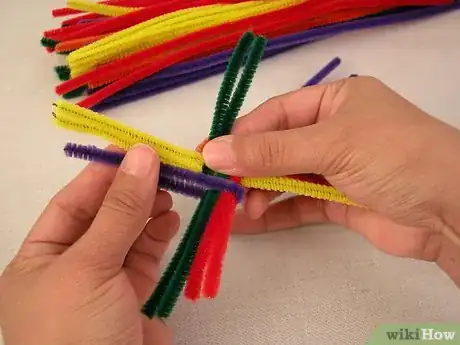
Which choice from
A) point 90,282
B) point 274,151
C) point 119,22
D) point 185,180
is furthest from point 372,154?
point 119,22

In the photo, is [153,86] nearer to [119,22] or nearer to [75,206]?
[119,22]

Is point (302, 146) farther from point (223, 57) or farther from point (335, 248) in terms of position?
point (223, 57)

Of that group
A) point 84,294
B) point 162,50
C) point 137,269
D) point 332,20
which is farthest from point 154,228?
point 332,20

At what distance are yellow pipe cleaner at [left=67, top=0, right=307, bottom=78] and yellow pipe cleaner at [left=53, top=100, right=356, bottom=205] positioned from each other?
0.25 meters

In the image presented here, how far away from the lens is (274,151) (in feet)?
2.24

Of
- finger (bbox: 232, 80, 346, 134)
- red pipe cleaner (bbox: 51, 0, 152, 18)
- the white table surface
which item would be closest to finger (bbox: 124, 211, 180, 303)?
the white table surface

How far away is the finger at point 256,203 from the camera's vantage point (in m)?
0.79

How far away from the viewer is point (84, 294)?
1.98 ft

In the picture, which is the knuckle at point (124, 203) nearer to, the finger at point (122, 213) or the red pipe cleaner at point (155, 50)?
the finger at point (122, 213)

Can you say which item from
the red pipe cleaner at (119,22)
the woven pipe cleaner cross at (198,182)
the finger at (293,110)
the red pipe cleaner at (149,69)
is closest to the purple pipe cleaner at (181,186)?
the woven pipe cleaner cross at (198,182)

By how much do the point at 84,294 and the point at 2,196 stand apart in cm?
33

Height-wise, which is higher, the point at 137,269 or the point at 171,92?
the point at 171,92

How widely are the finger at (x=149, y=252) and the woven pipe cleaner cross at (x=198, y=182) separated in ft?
0.25

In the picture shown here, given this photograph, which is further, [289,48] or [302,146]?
[289,48]
